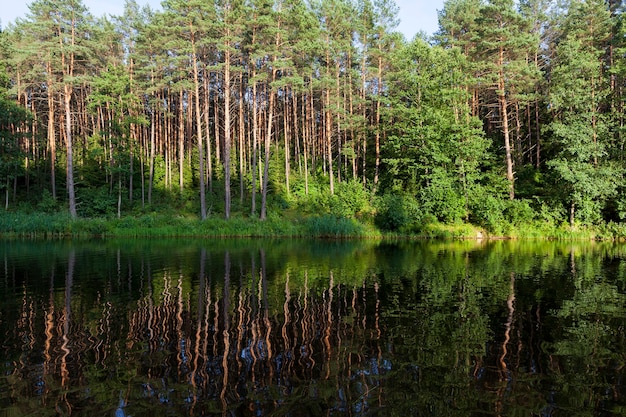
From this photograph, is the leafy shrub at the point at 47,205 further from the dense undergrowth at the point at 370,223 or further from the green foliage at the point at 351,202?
the green foliage at the point at 351,202

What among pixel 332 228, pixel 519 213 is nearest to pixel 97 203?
pixel 332 228

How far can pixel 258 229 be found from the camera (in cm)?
3241

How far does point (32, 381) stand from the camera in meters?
5.93

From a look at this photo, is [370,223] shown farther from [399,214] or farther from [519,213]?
[519,213]

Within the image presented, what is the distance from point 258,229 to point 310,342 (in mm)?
25056

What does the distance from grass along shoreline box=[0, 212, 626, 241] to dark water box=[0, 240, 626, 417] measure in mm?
15890

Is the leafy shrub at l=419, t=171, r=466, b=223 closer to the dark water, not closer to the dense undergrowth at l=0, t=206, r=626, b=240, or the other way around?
the dense undergrowth at l=0, t=206, r=626, b=240

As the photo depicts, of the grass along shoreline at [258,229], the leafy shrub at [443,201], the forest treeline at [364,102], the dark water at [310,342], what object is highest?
the forest treeline at [364,102]

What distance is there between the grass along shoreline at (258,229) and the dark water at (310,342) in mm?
15890

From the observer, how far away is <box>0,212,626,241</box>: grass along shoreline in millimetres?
31031

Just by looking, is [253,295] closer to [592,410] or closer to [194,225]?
[592,410]

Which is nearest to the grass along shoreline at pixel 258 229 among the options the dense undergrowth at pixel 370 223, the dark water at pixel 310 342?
the dense undergrowth at pixel 370 223

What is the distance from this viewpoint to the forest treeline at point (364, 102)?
107 feet

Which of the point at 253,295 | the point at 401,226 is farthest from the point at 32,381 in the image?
the point at 401,226
